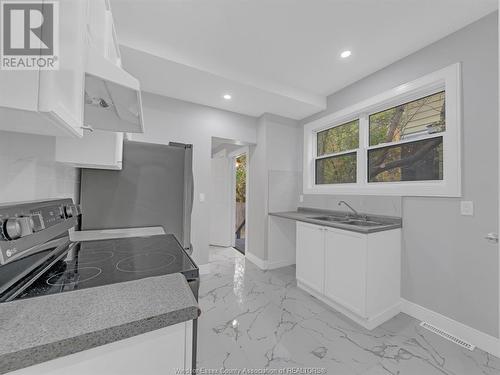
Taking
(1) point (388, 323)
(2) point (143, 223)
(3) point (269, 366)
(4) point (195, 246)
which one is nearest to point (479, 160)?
(1) point (388, 323)

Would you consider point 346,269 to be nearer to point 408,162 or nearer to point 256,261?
point 408,162

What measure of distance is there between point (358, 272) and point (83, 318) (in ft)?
6.39

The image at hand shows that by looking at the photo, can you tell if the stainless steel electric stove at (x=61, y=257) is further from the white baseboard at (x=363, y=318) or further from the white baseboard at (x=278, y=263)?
the white baseboard at (x=278, y=263)

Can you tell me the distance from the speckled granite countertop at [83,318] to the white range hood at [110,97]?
2.43 ft

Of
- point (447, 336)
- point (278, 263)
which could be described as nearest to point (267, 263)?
point (278, 263)

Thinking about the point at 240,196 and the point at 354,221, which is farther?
the point at 240,196

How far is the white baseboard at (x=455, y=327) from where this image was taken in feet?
4.95

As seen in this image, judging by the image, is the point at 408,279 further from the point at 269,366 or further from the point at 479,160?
the point at 269,366

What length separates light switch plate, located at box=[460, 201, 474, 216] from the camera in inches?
64.6

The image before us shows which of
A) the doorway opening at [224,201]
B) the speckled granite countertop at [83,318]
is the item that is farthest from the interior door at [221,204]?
the speckled granite countertop at [83,318]

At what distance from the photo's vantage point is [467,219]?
167 centimetres

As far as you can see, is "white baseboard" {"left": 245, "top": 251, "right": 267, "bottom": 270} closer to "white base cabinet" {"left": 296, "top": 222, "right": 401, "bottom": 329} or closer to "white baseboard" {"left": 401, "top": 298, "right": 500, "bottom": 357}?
"white base cabinet" {"left": 296, "top": 222, "right": 401, "bottom": 329}

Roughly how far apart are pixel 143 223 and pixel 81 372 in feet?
4.73

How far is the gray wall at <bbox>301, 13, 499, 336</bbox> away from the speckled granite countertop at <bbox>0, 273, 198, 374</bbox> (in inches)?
86.5
